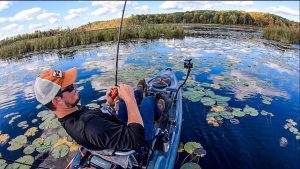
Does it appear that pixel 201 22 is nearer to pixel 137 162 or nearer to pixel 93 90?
pixel 93 90

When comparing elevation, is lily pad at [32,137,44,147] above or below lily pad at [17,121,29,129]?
below

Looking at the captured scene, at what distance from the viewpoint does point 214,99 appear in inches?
311

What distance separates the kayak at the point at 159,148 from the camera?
318 centimetres

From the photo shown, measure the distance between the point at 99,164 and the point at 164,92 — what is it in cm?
330

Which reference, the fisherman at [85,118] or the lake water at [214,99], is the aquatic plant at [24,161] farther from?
the fisherman at [85,118]

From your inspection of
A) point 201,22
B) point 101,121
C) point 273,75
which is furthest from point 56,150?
point 201,22

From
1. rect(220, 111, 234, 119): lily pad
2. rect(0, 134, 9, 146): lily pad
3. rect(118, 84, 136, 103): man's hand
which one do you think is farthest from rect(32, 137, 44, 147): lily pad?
rect(220, 111, 234, 119): lily pad

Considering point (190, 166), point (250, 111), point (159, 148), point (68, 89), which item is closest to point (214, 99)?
point (250, 111)

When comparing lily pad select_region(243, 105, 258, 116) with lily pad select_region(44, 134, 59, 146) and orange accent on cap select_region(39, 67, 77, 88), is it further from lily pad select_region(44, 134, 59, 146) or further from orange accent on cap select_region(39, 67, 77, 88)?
orange accent on cap select_region(39, 67, 77, 88)

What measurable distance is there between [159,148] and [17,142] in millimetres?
3712

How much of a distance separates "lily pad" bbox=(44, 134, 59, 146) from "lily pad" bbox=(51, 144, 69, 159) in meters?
0.33

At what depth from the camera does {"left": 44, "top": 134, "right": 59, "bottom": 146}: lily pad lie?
582cm

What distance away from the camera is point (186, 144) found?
559 cm

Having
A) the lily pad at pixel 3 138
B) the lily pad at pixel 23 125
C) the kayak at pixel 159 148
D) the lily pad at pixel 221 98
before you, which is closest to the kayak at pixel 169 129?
the kayak at pixel 159 148
